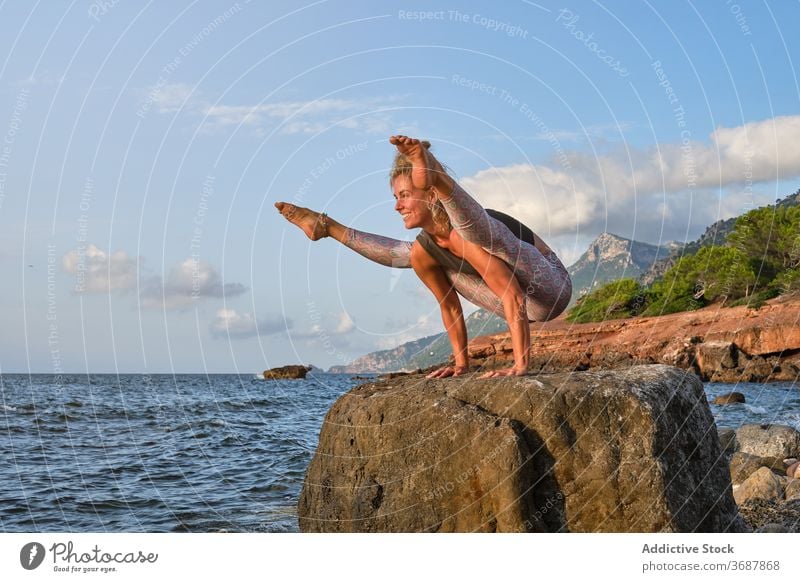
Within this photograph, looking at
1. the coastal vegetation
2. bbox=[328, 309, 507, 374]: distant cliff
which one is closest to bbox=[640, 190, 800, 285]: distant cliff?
the coastal vegetation

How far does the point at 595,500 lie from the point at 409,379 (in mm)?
2464

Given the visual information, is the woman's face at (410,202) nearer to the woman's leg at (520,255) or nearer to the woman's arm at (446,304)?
the woman's leg at (520,255)

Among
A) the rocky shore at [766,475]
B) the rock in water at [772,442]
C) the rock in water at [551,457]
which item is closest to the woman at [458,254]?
the rock in water at [551,457]

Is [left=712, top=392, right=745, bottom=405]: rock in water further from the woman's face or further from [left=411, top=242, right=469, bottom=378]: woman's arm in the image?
the woman's face

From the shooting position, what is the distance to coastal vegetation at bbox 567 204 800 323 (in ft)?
187

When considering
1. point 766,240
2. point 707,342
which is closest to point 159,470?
point 707,342

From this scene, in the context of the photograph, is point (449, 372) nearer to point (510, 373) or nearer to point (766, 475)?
point (510, 373)

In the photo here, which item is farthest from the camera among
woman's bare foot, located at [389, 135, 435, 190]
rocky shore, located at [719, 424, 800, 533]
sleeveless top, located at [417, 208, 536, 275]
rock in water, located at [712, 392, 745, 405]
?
rock in water, located at [712, 392, 745, 405]

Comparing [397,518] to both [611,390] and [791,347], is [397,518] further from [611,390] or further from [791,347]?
[791,347]

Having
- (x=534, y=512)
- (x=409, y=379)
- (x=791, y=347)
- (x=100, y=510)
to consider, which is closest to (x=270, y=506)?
→ (x=100, y=510)

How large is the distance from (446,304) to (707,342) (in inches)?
2247

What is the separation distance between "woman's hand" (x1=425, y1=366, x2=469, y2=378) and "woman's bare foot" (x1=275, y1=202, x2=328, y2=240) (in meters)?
1.80

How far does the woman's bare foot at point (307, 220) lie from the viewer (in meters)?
7.68

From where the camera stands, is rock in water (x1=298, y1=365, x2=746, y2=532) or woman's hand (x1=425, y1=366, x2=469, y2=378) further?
woman's hand (x1=425, y1=366, x2=469, y2=378)
